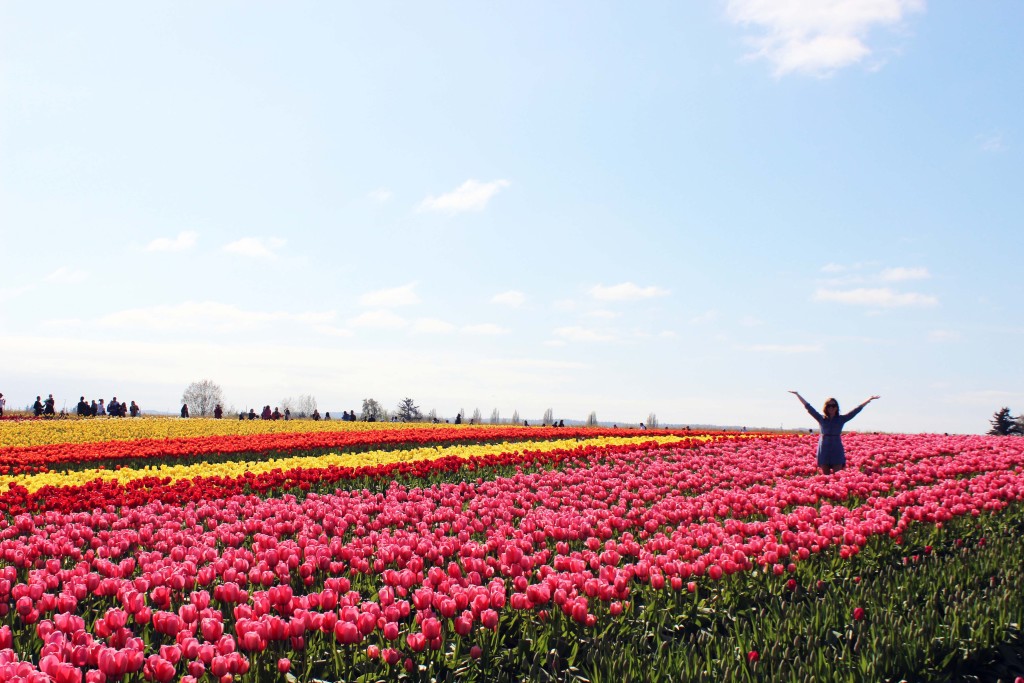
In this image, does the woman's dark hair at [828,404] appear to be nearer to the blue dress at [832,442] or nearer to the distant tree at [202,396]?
the blue dress at [832,442]

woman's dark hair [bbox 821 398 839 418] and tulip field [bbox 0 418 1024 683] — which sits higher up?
woman's dark hair [bbox 821 398 839 418]

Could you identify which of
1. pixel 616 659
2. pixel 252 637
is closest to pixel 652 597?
pixel 616 659

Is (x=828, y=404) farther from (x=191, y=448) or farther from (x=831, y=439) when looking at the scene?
(x=191, y=448)

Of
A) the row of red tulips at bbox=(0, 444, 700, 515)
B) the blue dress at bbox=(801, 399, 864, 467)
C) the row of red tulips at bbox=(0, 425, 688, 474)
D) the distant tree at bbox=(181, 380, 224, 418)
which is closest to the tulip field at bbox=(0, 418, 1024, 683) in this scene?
the row of red tulips at bbox=(0, 444, 700, 515)

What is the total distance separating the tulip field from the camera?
4965 mm

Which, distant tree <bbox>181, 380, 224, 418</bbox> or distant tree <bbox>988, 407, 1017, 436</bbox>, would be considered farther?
distant tree <bbox>181, 380, 224, 418</bbox>

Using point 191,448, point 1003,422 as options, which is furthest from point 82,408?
point 1003,422

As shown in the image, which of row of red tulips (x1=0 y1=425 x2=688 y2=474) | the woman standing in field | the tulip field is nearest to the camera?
the tulip field

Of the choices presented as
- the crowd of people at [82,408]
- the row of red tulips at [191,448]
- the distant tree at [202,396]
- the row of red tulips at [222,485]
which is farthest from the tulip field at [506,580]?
the distant tree at [202,396]

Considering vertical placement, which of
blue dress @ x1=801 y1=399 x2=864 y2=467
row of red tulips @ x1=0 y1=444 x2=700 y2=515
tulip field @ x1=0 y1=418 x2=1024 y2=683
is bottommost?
tulip field @ x1=0 y1=418 x2=1024 y2=683

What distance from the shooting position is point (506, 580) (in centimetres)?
676

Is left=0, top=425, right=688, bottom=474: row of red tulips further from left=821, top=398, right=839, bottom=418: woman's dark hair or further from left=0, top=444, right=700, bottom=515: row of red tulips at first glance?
left=821, top=398, right=839, bottom=418: woman's dark hair

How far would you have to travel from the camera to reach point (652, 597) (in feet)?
21.0

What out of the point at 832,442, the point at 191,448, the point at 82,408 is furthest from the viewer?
the point at 82,408
